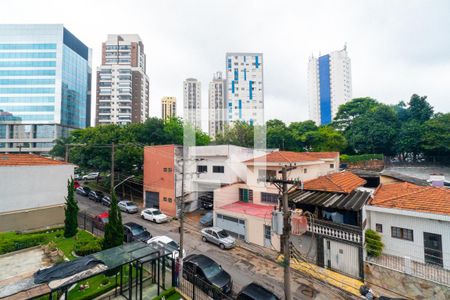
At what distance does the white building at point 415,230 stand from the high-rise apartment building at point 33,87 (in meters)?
68.8

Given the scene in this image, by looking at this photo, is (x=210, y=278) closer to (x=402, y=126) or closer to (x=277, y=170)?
(x=277, y=170)

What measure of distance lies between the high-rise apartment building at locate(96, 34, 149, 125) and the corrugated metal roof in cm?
6275

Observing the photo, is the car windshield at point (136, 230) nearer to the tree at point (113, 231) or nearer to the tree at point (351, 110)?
the tree at point (113, 231)

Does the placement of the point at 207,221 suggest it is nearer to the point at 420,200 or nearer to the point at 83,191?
the point at 420,200

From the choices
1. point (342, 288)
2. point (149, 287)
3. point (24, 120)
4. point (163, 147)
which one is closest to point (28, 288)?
point (149, 287)

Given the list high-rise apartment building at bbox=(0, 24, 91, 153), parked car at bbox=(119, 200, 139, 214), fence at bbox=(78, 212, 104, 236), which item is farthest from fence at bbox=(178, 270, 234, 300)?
high-rise apartment building at bbox=(0, 24, 91, 153)

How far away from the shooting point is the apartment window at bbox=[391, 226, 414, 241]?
11848 mm

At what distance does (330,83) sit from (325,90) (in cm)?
356

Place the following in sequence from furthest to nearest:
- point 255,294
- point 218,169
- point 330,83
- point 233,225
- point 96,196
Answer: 1. point 330,83
2. point 96,196
3. point 218,169
4. point 233,225
5. point 255,294

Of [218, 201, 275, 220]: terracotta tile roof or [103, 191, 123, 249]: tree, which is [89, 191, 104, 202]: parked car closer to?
[103, 191, 123, 249]: tree

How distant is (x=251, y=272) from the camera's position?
12234mm

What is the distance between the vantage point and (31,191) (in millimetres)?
16156

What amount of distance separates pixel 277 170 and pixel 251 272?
8682 millimetres

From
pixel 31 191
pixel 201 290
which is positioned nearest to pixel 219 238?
pixel 201 290
